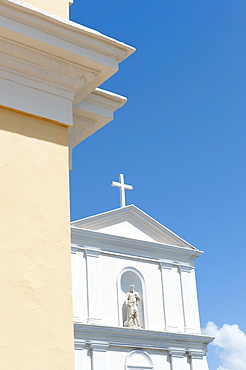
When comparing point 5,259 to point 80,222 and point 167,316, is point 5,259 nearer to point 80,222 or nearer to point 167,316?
point 80,222

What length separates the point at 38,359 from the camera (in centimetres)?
221

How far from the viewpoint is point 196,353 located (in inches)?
653

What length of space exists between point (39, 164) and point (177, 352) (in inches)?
573

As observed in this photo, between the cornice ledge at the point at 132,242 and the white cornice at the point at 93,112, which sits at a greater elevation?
the cornice ledge at the point at 132,242

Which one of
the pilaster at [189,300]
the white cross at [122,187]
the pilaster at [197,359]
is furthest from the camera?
the white cross at [122,187]

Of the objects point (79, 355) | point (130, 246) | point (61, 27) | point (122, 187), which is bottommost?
point (61, 27)

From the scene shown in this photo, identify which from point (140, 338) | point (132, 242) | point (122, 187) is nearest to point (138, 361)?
point (140, 338)

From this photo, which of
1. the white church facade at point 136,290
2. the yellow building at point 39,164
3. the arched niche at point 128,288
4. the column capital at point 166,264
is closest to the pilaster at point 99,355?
the white church facade at point 136,290

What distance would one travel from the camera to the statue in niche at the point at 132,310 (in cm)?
1580

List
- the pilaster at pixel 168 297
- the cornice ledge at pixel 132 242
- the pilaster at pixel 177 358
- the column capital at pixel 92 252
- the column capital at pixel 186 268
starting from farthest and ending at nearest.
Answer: the column capital at pixel 186 268 < the pilaster at pixel 168 297 < the pilaster at pixel 177 358 < the column capital at pixel 92 252 < the cornice ledge at pixel 132 242

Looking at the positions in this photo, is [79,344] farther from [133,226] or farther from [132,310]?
[133,226]

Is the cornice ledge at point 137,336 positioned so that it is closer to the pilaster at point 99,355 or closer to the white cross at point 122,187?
the pilaster at point 99,355

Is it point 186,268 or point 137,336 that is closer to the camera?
point 137,336

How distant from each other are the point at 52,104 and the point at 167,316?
1467cm
